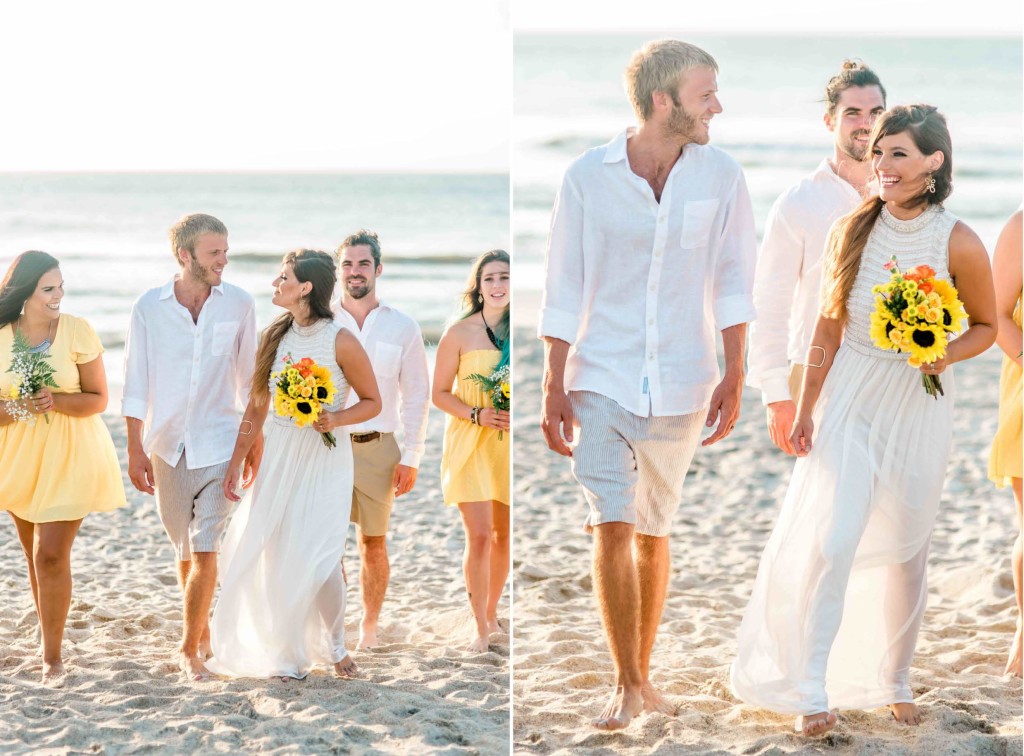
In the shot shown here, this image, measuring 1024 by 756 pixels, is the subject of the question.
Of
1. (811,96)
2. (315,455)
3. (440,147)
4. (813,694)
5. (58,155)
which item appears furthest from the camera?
(811,96)

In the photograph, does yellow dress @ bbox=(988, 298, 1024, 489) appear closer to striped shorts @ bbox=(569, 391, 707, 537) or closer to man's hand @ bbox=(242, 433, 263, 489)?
striped shorts @ bbox=(569, 391, 707, 537)

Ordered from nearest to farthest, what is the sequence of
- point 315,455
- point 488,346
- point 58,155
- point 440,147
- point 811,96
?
point 315,455
point 488,346
point 58,155
point 440,147
point 811,96

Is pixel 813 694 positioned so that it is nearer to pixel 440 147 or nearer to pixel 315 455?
pixel 315 455

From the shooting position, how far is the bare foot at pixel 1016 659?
5094 mm

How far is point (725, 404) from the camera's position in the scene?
4355 millimetres

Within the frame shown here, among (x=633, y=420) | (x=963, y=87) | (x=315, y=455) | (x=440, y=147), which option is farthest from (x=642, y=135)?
(x=963, y=87)

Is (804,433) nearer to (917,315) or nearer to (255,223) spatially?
(917,315)

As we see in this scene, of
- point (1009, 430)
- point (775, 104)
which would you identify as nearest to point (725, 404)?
point (1009, 430)

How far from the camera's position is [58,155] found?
24.0 metres

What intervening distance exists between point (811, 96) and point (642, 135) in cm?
3111

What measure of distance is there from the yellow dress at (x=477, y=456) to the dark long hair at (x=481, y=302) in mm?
53

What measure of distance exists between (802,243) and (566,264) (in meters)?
1.00

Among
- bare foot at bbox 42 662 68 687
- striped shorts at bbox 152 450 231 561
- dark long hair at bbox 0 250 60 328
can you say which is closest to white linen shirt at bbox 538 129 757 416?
striped shorts at bbox 152 450 231 561

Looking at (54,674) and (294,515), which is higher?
(294,515)
